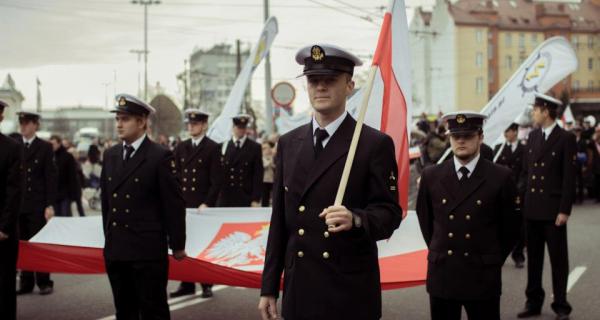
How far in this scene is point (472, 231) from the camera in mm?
5617

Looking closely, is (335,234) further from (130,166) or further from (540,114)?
(540,114)

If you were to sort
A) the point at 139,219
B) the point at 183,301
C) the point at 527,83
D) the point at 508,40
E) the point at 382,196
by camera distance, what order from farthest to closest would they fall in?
the point at 508,40, the point at 527,83, the point at 183,301, the point at 139,219, the point at 382,196

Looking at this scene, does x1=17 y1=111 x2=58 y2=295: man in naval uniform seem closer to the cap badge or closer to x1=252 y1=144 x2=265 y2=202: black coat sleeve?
x1=252 y1=144 x2=265 y2=202: black coat sleeve

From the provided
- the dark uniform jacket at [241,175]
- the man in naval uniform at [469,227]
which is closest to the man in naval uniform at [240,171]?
the dark uniform jacket at [241,175]

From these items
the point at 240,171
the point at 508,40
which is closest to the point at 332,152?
the point at 240,171

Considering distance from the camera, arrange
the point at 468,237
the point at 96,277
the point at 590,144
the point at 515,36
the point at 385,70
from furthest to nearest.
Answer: the point at 515,36 < the point at 590,144 < the point at 96,277 < the point at 468,237 < the point at 385,70

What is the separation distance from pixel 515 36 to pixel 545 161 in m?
87.1

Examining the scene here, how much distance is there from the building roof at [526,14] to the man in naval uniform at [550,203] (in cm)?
8061

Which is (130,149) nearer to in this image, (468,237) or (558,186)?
(468,237)

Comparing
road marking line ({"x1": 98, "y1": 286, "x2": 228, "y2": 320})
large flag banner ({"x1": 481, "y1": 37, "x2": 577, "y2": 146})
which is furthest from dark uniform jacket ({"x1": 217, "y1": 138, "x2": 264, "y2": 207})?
large flag banner ({"x1": 481, "y1": 37, "x2": 577, "y2": 146})

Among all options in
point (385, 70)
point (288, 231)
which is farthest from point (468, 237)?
point (288, 231)

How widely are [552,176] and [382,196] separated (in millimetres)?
4910

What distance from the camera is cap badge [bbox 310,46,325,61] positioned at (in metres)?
3.67

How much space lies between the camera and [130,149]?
247 inches
